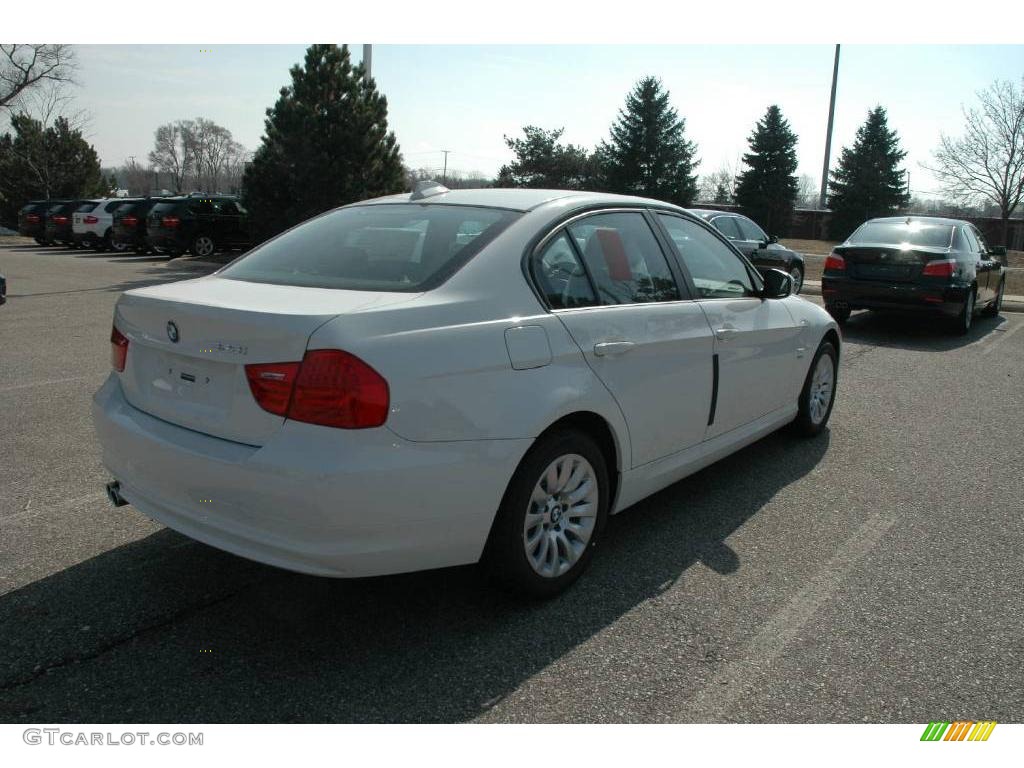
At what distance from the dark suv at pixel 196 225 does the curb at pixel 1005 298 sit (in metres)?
14.0

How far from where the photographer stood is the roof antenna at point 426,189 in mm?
4164

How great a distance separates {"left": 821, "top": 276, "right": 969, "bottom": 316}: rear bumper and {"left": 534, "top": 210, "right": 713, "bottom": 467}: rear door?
7.88 metres

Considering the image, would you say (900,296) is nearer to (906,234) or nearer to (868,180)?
(906,234)

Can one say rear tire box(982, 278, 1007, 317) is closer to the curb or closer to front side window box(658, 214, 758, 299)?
the curb

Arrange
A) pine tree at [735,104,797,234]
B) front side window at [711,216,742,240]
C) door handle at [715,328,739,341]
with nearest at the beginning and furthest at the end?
door handle at [715,328,739,341]
front side window at [711,216,742,240]
pine tree at [735,104,797,234]

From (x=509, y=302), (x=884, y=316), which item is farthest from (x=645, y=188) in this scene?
(x=509, y=302)

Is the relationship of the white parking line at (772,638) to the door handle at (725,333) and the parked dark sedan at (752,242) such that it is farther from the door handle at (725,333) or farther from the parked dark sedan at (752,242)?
the parked dark sedan at (752,242)

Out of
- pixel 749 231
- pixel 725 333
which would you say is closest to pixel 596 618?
pixel 725 333

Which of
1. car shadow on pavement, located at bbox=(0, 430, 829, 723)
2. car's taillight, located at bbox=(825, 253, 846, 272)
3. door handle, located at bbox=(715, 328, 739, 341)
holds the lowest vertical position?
car shadow on pavement, located at bbox=(0, 430, 829, 723)

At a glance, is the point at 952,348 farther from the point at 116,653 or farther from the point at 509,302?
the point at 116,653

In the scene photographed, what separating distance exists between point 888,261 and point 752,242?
5320 millimetres

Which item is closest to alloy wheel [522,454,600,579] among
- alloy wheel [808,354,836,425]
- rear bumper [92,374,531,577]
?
rear bumper [92,374,531,577]

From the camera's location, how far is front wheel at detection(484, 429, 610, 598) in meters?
3.17

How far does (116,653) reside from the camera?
9.77 feet
